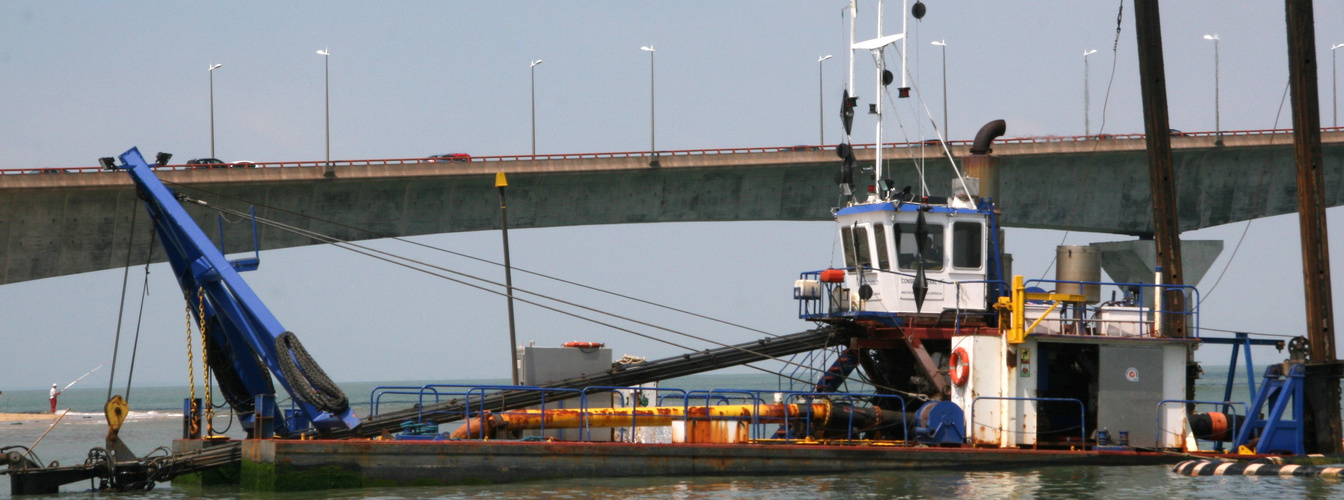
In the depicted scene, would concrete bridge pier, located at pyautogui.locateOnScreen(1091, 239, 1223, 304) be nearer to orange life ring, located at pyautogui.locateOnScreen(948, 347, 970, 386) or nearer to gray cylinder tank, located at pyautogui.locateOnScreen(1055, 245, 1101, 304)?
gray cylinder tank, located at pyautogui.locateOnScreen(1055, 245, 1101, 304)

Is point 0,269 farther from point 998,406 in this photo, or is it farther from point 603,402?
point 998,406

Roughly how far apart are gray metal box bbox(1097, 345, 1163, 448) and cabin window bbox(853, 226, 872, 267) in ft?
13.0

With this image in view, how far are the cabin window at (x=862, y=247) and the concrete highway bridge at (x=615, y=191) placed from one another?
826 inches

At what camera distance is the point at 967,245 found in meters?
21.8

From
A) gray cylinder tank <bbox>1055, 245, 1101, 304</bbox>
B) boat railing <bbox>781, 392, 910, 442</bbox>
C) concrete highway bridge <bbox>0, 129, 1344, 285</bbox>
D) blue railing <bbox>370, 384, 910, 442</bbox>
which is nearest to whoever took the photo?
blue railing <bbox>370, 384, 910, 442</bbox>

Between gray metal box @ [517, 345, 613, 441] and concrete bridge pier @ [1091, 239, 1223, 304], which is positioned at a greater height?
concrete bridge pier @ [1091, 239, 1223, 304]

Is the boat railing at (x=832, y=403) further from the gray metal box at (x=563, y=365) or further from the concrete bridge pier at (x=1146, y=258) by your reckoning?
the concrete bridge pier at (x=1146, y=258)

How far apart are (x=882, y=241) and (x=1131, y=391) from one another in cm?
455

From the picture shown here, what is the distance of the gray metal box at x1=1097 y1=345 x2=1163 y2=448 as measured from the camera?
20844 millimetres

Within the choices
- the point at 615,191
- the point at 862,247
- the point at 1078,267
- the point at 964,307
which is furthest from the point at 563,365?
the point at 615,191

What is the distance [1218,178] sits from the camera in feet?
170

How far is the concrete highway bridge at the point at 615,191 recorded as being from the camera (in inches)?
1630

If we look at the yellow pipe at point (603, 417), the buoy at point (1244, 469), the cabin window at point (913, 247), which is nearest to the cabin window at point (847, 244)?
the cabin window at point (913, 247)

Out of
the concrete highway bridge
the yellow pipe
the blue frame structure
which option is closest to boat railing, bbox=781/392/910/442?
the yellow pipe
